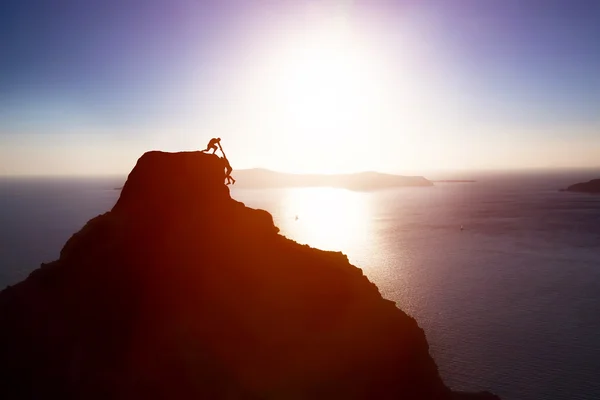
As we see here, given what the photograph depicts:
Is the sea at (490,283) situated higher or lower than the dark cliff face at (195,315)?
lower

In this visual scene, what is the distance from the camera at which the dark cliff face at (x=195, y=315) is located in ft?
61.0

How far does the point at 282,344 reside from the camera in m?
21.5

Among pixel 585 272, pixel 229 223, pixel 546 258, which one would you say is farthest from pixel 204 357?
pixel 546 258

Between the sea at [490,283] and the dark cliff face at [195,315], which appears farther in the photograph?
the sea at [490,283]

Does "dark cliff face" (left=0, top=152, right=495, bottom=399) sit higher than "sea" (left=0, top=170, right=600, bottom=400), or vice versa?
"dark cliff face" (left=0, top=152, right=495, bottom=399)

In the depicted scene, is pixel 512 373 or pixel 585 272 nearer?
pixel 512 373

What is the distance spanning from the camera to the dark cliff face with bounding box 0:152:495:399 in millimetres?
18594

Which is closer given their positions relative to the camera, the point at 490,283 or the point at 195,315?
the point at 195,315

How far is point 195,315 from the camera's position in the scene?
811 inches

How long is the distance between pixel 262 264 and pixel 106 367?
10105mm

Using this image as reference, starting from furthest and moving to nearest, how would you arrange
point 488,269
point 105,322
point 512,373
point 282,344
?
point 488,269 < point 512,373 < point 282,344 < point 105,322

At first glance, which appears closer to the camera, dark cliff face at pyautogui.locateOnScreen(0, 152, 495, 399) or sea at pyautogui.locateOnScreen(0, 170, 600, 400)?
dark cliff face at pyautogui.locateOnScreen(0, 152, 495, 399)

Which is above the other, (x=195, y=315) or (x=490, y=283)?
(x=195, y=315)

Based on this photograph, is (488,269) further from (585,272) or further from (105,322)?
(105,322)
